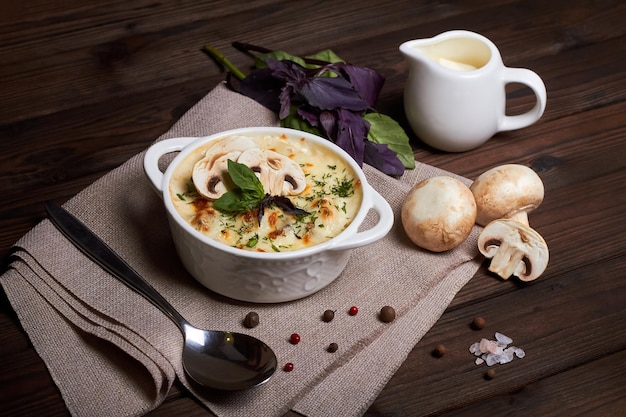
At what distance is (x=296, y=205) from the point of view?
72.5 inches

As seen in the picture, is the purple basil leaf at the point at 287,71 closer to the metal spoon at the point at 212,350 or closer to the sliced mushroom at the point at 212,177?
the sliced mushroom at the point at 212,177

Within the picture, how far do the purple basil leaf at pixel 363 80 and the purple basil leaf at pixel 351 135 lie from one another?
0.40ft

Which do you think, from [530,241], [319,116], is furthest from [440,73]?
[530,241]

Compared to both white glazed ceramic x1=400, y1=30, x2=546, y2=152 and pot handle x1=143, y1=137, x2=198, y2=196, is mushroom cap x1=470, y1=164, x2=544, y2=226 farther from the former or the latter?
pot handle x1=143, y1=137, x2=198, y2=196

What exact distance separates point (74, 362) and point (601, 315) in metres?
1.15

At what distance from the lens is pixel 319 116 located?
2254mm

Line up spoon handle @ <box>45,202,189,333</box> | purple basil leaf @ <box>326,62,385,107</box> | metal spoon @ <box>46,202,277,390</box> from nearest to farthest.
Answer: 1. metal spoon @ <box>46,202,277,390</box>
2. spoon handle @ <box>45,202,189,333</box>
3. purple basil leaf @ <box>326,62,385,107</box>

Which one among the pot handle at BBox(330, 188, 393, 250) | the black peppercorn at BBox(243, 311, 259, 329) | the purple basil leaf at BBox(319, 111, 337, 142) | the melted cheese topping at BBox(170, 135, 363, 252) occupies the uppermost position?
the melted cheese topping at BBox(170, 135, 363, 252)

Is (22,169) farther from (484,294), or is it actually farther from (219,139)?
(484,294)

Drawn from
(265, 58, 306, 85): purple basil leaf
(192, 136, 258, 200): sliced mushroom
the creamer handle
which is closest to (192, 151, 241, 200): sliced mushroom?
(192, 136, 258, 200): sliced mushroom

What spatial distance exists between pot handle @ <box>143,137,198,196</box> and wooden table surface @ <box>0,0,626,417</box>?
1.34ft

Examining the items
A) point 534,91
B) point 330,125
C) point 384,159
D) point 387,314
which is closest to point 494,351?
point 387,314

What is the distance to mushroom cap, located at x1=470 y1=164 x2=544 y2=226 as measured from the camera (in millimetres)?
2031

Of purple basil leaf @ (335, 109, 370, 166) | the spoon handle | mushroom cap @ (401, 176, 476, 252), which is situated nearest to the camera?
the spoon handle
